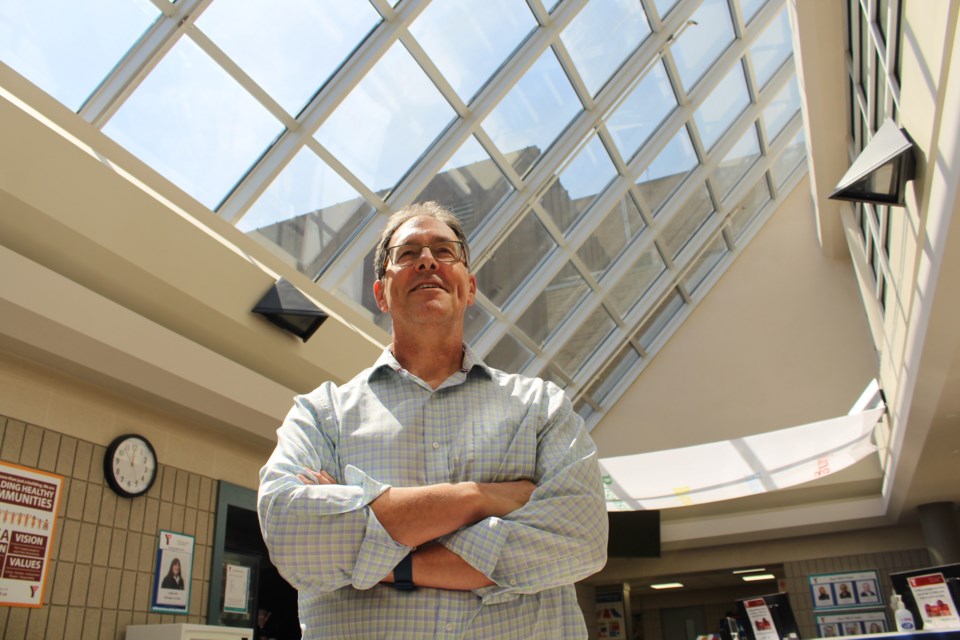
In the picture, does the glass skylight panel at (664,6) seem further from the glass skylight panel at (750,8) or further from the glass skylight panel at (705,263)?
the glass skylight panel at (705,263)

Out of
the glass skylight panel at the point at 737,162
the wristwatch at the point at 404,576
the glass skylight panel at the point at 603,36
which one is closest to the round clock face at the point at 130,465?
the wristwatch at the point at 404,576

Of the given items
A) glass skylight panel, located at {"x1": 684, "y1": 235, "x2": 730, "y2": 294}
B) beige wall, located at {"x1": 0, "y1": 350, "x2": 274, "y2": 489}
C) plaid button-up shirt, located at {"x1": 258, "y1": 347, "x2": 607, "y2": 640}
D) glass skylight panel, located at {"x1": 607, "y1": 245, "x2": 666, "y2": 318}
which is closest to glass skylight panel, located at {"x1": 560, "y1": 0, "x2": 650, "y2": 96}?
glass skylight panel, located at {"x1": 607, "y1": 245, "x2": 666, "y2": 318}

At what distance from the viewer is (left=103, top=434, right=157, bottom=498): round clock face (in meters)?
4.49

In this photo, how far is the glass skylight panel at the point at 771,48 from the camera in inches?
333

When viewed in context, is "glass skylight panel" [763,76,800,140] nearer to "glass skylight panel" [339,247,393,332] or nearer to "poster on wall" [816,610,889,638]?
"poster on wall" [816,610,889,638]

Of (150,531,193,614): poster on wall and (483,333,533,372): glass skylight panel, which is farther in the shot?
(483,333,533,372): glass skylight panel

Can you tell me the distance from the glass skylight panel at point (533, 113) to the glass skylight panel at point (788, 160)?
4.24 m

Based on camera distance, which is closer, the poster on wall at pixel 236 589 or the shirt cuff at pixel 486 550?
the shirt cuff at pixel 486 550

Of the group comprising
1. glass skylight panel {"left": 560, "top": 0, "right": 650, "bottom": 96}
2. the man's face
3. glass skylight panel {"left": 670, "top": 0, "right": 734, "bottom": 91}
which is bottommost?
the man's face

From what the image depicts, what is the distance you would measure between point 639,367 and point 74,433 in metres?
7.05

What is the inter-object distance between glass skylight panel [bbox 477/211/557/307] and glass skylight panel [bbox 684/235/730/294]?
3.00m

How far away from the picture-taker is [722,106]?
28.3 ft

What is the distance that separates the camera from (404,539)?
99 centimetres

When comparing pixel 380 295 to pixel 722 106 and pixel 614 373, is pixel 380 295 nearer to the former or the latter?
pixel 722 106
